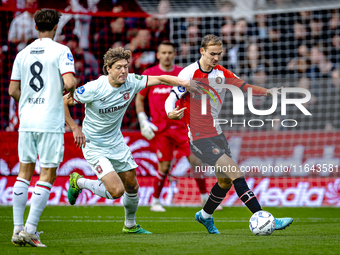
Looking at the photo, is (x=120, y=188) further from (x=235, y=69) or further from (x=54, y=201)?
(x=235, y=69)

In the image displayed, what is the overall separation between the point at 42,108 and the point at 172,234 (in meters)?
2.03

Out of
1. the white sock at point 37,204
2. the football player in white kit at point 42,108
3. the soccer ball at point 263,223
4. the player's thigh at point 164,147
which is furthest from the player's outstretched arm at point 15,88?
the player's thigh at point 164,147

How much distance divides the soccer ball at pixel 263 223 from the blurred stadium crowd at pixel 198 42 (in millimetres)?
5319

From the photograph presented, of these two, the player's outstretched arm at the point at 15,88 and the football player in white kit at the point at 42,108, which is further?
the player's outstretched arm at the point at 15,88

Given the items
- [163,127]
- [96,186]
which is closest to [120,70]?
[96,186]

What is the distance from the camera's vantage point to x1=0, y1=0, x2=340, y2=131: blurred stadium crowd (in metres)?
10.4

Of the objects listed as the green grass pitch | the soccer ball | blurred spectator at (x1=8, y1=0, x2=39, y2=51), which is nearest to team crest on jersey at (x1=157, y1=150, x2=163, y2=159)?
the green grass pitch

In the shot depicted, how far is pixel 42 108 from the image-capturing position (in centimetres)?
460

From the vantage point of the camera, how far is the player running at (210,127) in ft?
18.1

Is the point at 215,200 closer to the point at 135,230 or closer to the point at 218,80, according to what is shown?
the point at 135,230

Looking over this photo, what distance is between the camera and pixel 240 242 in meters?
4.65

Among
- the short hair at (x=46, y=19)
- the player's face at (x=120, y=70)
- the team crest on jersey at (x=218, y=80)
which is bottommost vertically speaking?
the team crest on jersey at (x=218, y=80)

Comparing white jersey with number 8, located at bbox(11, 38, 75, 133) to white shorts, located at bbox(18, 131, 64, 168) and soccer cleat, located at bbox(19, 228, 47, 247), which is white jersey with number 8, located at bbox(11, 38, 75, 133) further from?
soccer cleat, located at bbox(19, 228, 47, 247)

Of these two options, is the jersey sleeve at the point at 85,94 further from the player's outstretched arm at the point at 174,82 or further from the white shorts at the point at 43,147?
the white shorts at the point at 43,147
